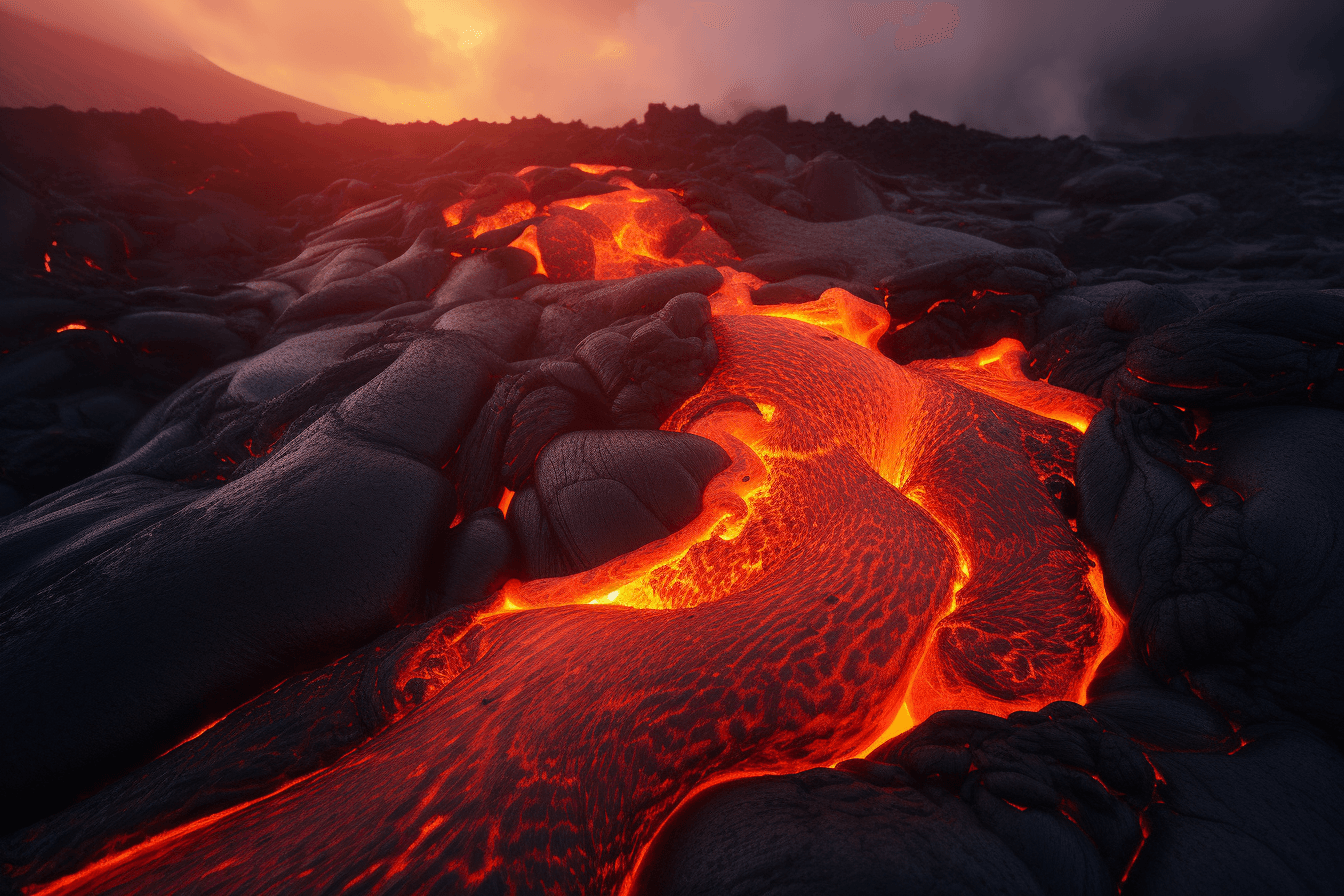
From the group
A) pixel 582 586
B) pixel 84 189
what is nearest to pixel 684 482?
pixel 582 586

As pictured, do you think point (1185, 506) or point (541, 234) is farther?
point (541, 234)

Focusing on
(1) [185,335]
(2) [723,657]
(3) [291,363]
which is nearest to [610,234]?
(3) [291,363]

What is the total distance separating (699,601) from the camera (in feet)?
8.61

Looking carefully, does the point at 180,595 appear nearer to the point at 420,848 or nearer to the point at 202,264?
the point at 420,848

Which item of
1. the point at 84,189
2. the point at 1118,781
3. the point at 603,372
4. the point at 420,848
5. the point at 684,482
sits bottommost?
the point at 1118,781

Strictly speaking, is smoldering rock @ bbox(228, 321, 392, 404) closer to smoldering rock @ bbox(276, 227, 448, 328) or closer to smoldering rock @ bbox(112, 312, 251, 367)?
smoldering rock @ bbox(276, 227, 448, 328)

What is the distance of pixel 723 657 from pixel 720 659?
17 millimetres

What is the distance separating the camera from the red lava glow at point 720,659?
1600mm

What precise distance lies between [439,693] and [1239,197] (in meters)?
17.3

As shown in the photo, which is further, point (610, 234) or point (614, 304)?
point (610, 234)

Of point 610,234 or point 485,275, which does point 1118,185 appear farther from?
point 485,275

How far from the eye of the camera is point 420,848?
1521mm

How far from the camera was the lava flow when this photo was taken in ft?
5.25

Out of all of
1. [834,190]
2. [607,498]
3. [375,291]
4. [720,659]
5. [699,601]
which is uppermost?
[834,190]
